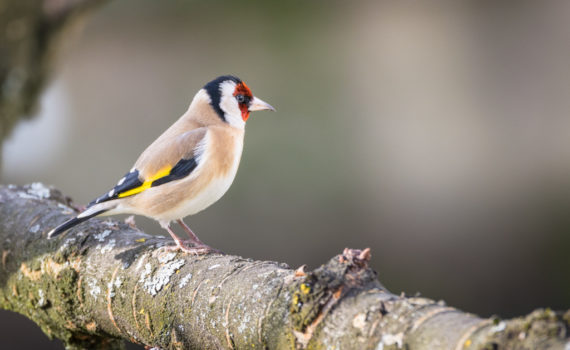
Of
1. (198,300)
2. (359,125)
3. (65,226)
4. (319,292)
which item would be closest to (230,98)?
(65,226)

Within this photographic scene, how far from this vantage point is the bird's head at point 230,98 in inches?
112

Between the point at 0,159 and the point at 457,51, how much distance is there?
5.80 metres

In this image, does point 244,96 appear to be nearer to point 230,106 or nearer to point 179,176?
point 230,106

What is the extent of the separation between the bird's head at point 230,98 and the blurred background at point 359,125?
482 cm

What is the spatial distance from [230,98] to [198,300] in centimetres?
129

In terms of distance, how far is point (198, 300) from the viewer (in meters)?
1.74

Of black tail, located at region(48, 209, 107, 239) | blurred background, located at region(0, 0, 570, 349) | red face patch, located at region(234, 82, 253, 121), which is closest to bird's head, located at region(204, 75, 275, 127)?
red face patch, located at region(234, 82, 253, 121)

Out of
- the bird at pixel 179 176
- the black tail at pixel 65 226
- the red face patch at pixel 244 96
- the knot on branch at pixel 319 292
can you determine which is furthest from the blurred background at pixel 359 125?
the knot on branch at pixel 319 292

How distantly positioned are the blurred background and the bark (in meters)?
5.21

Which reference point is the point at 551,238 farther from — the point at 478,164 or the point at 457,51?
the point at 457,51

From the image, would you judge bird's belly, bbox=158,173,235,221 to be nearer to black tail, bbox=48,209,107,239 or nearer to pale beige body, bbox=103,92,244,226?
pale beige body, bbox=103,92,244,226

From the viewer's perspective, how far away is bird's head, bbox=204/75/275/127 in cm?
284

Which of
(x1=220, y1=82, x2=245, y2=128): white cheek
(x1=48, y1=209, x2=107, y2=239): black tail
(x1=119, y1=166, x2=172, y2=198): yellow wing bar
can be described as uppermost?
(x1=220, y1=82, x2=245, y2=128): white cheek

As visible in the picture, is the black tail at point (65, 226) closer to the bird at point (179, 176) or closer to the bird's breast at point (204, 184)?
the bird at point (179, 176)
